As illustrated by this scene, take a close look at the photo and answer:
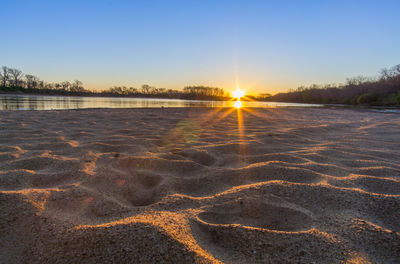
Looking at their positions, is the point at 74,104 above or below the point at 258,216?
above

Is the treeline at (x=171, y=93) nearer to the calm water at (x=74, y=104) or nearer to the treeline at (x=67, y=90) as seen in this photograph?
the treeline at (x=67, y=90)

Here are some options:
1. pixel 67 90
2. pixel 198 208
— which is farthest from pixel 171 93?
pixel 198 208

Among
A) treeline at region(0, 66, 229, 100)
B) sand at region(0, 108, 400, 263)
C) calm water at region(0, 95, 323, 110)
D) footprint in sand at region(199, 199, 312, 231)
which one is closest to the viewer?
sand at region(0, 108, 400, 263)

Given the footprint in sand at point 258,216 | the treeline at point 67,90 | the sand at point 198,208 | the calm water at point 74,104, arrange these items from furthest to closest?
1. the treeline at point 67,90
2. the calm water at point 74,104
3. the footprint in sand at point 258,216
4. the sand at point 198,208

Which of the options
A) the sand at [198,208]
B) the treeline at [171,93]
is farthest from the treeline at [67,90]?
the sand at [198,208]

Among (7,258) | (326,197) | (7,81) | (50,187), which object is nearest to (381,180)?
(326,197)

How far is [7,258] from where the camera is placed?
0.83 meters

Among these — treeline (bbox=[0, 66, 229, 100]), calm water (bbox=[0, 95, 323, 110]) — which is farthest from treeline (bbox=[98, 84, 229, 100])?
calm water (bbox=[0, 95, 323, 110])

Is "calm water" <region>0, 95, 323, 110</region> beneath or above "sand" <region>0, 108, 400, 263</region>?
above

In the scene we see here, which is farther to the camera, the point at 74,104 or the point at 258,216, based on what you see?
the point at 74,104

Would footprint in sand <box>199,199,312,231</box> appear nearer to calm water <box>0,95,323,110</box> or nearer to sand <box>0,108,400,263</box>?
sand <box>0,108,400,263</box>

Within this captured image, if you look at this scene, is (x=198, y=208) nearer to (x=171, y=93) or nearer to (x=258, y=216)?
(x=258, y=216)

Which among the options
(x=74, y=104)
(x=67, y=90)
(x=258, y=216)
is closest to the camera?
(x=258, y=216)

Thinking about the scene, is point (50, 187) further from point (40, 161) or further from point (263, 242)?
point (263, 242)
